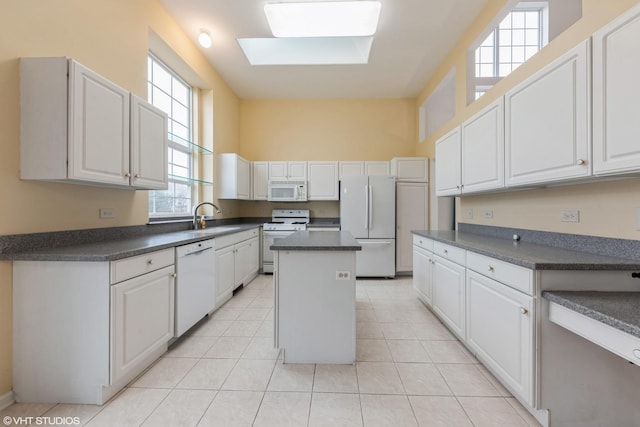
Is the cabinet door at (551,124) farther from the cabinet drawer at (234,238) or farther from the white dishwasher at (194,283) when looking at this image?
the cabinet drawer at (234,238)

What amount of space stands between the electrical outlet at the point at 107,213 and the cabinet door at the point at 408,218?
3.81 meters

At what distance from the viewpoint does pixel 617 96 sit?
4.29 feet

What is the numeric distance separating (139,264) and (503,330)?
2.38m

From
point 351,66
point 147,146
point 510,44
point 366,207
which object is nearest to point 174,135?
point 147,146

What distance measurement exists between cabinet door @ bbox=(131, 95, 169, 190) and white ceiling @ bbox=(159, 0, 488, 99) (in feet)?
4.89

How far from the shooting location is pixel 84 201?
81.5 inches

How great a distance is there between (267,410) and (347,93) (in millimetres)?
4915

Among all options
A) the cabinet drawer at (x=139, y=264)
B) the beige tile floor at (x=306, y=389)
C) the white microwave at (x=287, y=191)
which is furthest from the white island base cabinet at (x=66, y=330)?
the white microwave at (x=287, y=191)

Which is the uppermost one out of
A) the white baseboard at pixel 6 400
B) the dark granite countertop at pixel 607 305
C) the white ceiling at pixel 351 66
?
the white ceiling at pixel 351 66

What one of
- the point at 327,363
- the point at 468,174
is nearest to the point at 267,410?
the point at 327,363

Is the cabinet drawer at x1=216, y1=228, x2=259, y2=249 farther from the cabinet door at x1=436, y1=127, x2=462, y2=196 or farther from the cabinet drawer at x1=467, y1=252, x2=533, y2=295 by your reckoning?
the cabinet door at x1=436, y1=127, x2=462, y2=196

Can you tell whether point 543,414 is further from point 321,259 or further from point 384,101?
point 384,101

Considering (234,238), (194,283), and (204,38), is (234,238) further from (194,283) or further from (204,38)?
(204,38)

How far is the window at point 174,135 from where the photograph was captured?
128 inches
